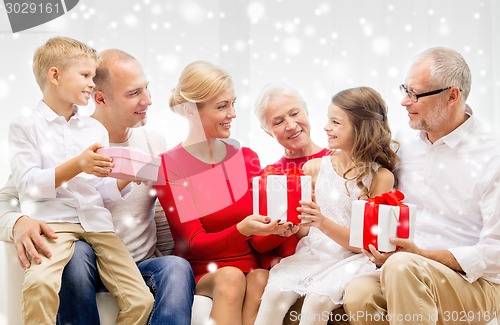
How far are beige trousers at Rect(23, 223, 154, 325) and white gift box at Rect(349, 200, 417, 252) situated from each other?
2.33ft

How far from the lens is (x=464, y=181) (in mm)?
2207

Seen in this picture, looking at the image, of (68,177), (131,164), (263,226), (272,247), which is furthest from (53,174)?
(272,247)

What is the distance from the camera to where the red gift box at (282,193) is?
2.05m

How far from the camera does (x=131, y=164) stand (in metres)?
2.12

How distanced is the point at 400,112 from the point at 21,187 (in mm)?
2151

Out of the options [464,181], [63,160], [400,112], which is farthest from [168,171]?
[400,112]

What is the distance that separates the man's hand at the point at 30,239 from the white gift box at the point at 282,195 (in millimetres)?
704

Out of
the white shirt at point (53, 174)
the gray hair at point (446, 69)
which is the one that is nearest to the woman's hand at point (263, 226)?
the white shirt at point (53, 174)

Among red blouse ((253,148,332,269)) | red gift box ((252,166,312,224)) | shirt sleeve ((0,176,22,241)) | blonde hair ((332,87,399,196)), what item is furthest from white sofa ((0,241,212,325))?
blonde hair ((332,87,399,196))

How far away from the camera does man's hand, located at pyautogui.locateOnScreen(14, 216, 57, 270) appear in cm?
200

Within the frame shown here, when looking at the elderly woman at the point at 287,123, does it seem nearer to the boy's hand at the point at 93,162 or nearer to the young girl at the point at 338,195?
the young girl at the point at 338,195

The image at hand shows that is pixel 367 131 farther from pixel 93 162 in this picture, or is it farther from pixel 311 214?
pixel 93 162

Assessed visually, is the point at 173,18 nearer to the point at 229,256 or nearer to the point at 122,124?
the point at 122,124

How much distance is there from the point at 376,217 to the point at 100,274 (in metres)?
0.94
